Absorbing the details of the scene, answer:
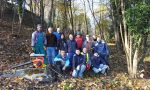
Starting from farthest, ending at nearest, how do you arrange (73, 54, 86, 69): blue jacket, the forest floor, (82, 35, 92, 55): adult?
(82, 35, 92, 55): adult
(73, 54, 86, 69): blue jacket
the forest floor

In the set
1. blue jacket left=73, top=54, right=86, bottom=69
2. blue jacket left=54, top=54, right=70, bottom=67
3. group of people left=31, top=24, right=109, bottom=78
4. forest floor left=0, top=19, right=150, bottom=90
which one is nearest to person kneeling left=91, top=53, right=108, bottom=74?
group of people left=31, top=24, right=109, bottom=78

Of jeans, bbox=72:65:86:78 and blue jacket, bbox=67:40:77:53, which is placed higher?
blue jacket, bbox=67:40:77:53

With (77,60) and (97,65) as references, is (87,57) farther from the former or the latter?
(97,65)

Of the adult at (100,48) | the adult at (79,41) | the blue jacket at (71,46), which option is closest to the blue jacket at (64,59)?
the blue jacket at (71,46)

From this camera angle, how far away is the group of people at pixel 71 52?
16.7 m

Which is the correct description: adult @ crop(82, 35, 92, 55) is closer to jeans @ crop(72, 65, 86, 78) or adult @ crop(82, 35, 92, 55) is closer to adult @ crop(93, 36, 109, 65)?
adult @ crop(93, 36, 109, 65)

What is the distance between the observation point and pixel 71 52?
Answer: 1725 centimetres

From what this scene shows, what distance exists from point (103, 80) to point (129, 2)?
4.26m

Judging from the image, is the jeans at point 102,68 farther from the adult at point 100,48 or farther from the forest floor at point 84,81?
the adult at point 100,48

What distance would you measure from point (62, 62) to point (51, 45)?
3.43 feet

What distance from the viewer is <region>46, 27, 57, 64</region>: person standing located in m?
17.2

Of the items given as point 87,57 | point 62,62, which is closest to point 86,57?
point 87,57

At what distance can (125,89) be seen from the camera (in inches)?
646

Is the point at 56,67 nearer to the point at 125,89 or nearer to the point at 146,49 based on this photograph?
the point at 125,89
